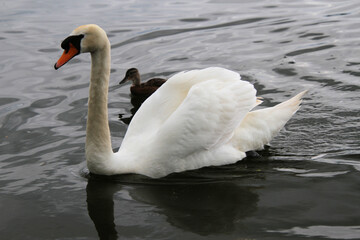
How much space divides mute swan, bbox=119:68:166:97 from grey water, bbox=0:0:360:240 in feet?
0.93

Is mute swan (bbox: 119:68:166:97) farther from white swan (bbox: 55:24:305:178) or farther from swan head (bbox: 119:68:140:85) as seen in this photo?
white swan (bbox: 55:24:305:178)

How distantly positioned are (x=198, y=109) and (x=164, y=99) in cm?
59

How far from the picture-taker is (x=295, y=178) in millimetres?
5859

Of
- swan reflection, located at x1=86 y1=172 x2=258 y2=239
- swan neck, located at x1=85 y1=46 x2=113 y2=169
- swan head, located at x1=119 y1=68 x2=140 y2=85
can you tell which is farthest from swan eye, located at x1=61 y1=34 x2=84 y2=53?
swan head, located at x1=119 y1=68 x2=140 y2=85

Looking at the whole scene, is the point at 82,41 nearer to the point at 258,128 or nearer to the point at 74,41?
the point at 74,41

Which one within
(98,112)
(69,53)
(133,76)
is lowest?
(133,76)

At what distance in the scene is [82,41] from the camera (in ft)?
18.3

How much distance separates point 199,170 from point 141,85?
11.3ft

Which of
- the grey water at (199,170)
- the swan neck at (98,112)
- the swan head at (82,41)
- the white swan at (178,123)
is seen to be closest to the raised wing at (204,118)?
the white swan at (178,123)

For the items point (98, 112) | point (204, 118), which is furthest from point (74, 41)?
point (204, 118)

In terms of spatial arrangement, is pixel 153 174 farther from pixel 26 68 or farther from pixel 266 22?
pixel 266 22

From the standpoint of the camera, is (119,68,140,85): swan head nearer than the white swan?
No

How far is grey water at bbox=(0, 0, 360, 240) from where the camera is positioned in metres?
5.13

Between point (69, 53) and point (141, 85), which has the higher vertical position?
point (69, 53)
